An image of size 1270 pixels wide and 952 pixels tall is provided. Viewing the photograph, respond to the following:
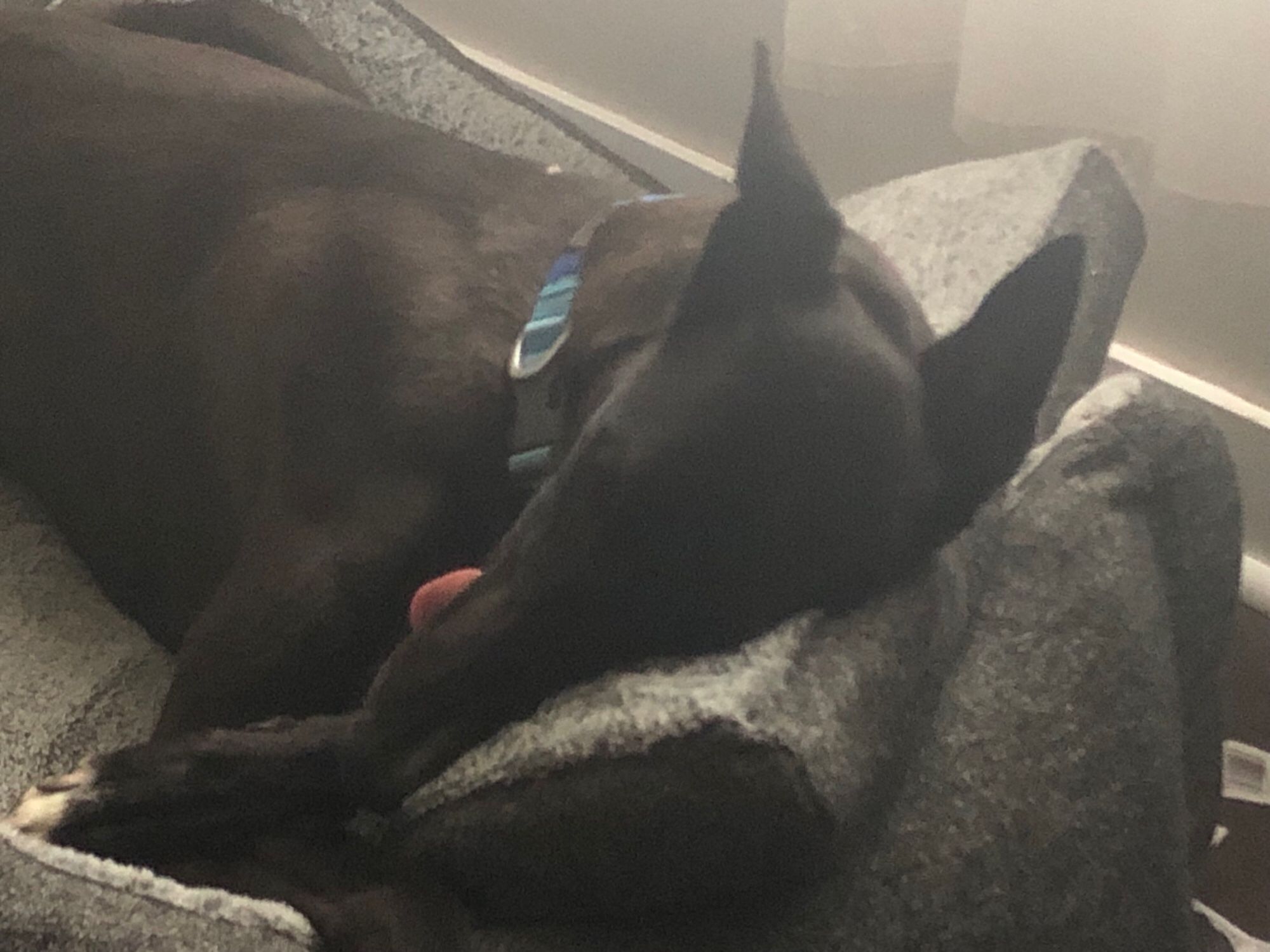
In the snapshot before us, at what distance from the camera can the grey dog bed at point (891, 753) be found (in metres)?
0.68

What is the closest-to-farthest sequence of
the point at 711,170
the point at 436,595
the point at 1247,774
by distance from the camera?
the point at 436,595
the point at 1247,774
the point at 711,170

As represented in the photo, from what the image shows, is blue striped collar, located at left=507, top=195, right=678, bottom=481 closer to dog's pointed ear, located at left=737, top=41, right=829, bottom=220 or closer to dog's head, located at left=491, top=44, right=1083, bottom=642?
Answer: dog's head, located at left=491, top=44, right=1083, bottom=642

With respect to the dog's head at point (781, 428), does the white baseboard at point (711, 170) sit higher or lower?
lower

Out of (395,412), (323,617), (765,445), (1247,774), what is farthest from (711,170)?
(765,445)

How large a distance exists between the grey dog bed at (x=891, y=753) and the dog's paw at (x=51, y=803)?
0.22 feet

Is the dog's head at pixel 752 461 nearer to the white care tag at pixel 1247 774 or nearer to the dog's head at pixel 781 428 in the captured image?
the dog's head at pixel 781 428

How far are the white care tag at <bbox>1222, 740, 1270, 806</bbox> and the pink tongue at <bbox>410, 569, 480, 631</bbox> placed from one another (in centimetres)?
99

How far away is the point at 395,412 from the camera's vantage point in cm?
103

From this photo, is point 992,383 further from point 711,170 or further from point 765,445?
point 711,170

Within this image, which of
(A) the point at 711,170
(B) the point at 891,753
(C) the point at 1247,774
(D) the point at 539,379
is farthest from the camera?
(A) the point at 711,170

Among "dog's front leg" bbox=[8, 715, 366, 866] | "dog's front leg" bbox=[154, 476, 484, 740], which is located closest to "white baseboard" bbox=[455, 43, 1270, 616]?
"dog's front leg" bbox=[154, 476, 484, 740]

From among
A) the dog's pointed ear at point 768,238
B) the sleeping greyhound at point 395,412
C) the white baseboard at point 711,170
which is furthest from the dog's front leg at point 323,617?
the white baseboard at point 711,170

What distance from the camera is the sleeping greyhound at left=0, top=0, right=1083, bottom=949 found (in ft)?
2.53

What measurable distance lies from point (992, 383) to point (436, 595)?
0.35m
